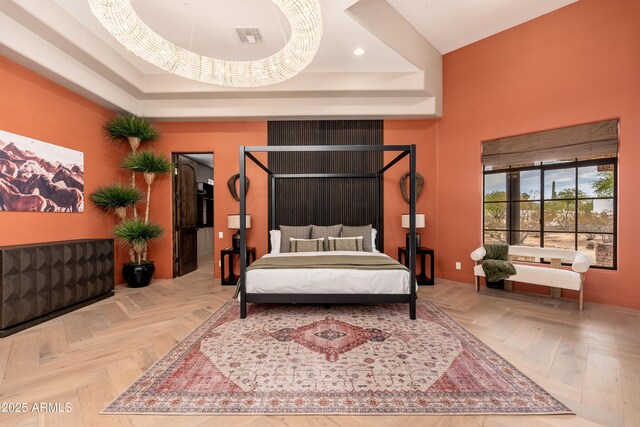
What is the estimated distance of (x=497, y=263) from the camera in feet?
11.9

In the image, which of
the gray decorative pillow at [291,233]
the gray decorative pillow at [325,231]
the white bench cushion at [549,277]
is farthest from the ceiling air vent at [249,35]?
the white bench cushion at [549,277]

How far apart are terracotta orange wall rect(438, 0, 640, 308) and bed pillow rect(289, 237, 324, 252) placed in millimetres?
2337

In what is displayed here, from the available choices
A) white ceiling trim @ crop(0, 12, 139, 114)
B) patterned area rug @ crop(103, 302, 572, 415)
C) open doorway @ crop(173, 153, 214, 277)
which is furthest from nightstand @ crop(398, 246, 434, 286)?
white ceiling trim @ crop(0, 12, 139, 114)

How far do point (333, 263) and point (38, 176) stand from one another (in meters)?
3.78

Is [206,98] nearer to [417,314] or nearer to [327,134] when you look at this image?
[327,134]

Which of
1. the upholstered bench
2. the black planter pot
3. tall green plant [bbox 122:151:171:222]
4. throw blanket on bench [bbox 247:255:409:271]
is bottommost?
the black planter pot

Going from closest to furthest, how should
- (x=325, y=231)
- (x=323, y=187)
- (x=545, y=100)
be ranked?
(x=545, y=100), (x=325, y=231), (x=323, y=187)

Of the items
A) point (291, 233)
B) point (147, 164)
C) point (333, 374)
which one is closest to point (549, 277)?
point (333, 374)

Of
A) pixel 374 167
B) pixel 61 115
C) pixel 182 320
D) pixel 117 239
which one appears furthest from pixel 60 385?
pixel 374 167

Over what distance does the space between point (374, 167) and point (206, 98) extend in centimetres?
325

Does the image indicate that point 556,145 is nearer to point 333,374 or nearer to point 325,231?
point 325,231

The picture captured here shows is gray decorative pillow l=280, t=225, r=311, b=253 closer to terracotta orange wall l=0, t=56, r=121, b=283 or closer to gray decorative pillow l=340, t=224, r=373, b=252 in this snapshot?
gray decorative pillow l=340, t=224, r=373, b=252

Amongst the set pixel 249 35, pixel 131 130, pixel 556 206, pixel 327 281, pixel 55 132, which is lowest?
pixel 327 281

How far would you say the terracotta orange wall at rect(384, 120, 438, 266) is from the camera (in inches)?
185
